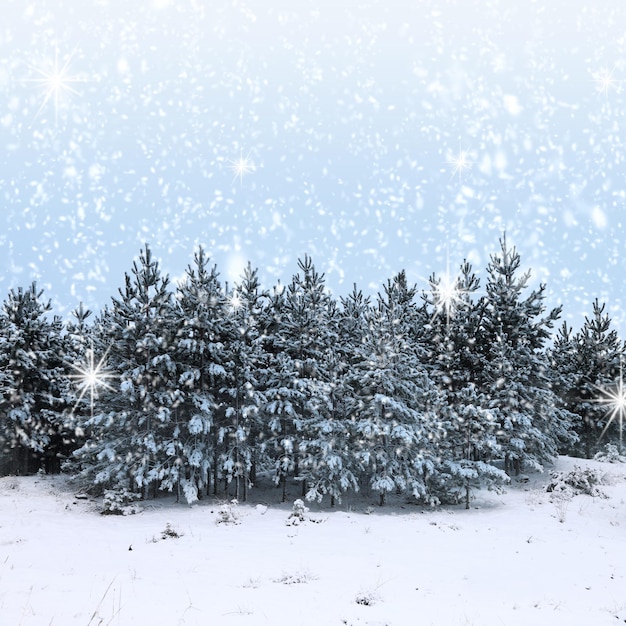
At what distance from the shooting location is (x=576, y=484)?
918 inches

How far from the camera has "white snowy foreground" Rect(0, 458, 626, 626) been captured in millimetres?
7258

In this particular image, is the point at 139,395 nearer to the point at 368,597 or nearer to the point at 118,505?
the point at 118,505

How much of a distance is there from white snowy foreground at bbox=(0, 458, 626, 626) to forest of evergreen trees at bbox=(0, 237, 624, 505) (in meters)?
2.27

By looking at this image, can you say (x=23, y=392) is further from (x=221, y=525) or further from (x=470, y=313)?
(x=470, y=313)

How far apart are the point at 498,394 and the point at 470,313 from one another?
5.50 m

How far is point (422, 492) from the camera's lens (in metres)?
21.8

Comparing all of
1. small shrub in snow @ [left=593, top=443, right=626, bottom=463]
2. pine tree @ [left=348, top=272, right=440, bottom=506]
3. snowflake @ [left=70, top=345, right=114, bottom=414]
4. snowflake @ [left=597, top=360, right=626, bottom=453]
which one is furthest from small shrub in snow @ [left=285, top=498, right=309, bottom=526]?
snowflake @ [left=597, top=360, right=626, bottom=453]

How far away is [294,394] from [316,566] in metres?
12.8

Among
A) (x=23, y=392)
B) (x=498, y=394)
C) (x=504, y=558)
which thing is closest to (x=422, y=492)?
(x=498, y=394)

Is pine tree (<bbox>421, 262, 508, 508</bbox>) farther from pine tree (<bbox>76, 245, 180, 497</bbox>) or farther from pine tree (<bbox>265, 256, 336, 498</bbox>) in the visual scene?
pine tree (<bbox>76, 245, 180, 497</bbox>)

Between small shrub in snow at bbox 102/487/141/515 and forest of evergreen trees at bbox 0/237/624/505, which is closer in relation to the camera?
small shrub in snow at bbox 102/487/141/515

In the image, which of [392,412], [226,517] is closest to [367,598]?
[226,517]

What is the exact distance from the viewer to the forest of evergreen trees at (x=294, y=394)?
73.6ft

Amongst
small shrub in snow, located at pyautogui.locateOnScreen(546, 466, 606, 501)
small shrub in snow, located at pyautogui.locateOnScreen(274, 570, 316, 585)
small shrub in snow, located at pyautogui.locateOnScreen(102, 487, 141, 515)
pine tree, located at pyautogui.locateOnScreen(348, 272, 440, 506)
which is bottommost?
small shrub in snow, located at pyautogui.locateOnScreen(102, 487, 141, 515)
